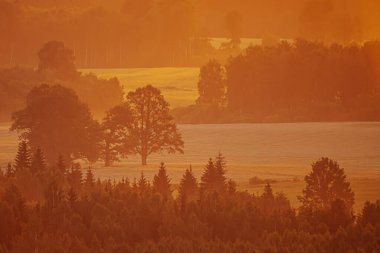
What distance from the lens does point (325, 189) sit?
43531 millimetres

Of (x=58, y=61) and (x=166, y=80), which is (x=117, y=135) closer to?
(x=58, y=61)

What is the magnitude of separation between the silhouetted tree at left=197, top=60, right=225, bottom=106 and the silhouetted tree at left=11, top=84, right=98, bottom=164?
38.4 m

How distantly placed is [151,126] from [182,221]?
37763mm

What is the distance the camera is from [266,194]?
142ft

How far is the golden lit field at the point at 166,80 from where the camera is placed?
128 metres

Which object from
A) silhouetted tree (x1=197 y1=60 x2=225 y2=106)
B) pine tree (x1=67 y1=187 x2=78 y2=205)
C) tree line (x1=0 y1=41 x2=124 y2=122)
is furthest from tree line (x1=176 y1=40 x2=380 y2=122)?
pine tree (x1=67 y1=187 x2=78 y2=205)

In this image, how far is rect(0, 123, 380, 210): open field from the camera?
5762cm

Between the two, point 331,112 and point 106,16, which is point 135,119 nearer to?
point 331,112

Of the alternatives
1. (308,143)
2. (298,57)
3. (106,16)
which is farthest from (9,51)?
(308,143)

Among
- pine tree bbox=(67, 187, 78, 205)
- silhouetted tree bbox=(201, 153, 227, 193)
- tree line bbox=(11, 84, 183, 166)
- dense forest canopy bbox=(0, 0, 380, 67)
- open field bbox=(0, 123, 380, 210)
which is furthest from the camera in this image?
dense forest canopy bbox=(0, 0, 380, 67)

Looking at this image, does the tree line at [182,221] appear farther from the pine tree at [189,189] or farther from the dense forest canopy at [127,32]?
the dense forest canopy at [127,32]

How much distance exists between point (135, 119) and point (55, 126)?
6751mm

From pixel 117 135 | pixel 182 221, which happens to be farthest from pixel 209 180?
pixel 117 135

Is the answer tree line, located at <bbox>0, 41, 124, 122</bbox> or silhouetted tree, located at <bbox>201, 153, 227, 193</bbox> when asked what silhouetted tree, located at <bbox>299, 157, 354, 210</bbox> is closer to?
silhouetted tree, located at <bbox>201, 153, 227, 193</bbox>
